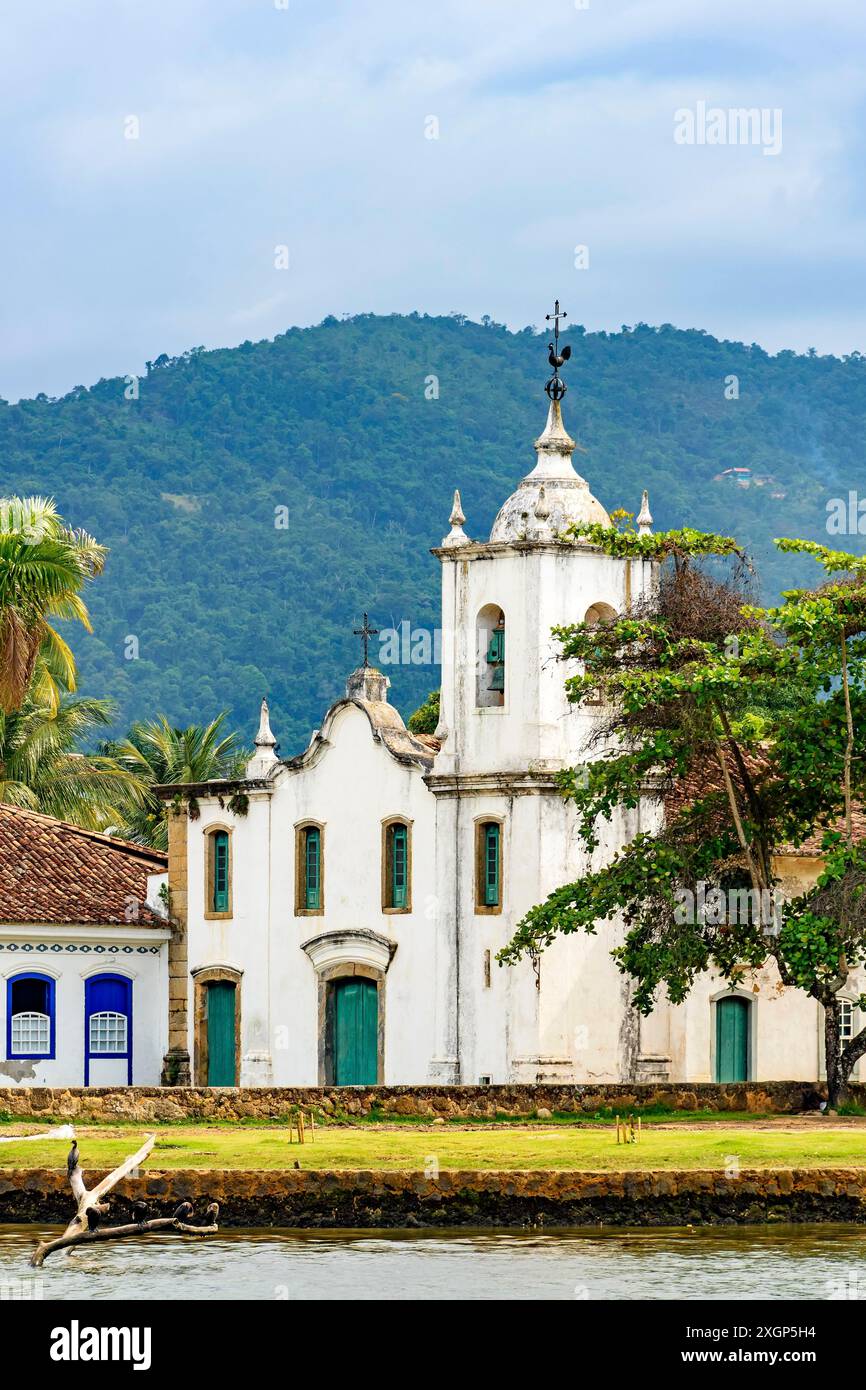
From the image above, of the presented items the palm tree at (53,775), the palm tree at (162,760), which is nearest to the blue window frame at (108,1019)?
the palm tree at (53,775)

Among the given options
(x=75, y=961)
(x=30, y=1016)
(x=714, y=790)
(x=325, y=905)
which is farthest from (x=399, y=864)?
(x=30, y=1016)

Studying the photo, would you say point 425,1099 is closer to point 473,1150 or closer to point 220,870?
point 473,1150

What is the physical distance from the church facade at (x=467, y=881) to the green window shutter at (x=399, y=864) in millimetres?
29

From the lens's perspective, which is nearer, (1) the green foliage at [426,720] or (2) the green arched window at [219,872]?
(2) the green arched window at [219,872]

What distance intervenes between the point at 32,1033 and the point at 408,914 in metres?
6.29

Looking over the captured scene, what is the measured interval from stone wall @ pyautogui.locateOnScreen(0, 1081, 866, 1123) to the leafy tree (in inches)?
37.1

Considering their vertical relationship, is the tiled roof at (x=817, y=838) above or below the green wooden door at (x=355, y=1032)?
above

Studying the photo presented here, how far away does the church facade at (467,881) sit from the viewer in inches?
1535

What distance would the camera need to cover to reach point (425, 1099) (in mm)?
34531

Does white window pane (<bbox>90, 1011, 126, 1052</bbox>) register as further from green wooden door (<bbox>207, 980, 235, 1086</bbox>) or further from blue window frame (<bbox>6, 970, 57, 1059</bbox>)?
green wooden door (<bbox>207, 980, 235, 1086</bbox>)

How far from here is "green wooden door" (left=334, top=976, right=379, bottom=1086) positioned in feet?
134

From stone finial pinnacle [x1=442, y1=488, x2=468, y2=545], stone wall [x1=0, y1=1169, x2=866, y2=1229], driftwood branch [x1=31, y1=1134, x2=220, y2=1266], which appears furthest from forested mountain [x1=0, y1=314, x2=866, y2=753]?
driftwood branch [x1=31, y1=1134, x2=220, y2=1266]

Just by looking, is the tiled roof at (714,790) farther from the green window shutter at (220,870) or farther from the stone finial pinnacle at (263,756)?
the green window shutter at (220,870)
